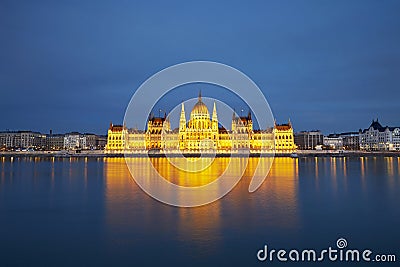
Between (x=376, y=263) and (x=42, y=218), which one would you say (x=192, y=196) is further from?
(x=376, y=263)

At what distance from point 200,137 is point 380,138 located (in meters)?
60.5

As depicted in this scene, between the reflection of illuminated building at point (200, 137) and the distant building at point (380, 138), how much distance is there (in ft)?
93.7

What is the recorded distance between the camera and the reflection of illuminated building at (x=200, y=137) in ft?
390

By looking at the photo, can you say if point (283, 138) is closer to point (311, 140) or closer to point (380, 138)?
point (311, 140)

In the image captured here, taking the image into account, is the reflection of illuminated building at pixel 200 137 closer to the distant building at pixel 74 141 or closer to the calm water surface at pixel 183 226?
the distant building at pixel 74 141

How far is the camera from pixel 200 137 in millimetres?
118500

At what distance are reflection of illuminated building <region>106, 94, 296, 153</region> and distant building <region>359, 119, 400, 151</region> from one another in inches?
1124

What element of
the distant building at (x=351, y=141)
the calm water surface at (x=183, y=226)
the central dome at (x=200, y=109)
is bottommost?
the calm water surface at (x=183, y=226)

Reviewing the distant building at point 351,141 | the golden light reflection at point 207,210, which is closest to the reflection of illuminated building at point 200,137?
the distant building at point 351,141

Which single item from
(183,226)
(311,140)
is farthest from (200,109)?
(183,226)

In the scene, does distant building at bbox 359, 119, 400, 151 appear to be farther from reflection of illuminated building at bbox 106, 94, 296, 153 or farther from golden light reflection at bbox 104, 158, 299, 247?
golden light reflection at bbox 104, 158, 299, 247

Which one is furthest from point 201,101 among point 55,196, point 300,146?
point 55,196

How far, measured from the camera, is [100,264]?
421 inches

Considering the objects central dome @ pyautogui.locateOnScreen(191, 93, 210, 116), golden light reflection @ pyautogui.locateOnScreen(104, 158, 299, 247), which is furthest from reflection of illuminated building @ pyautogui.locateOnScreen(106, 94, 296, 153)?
golden light reflection @ pyautogui.locateOnScreen(104, 158, 299, 247)
